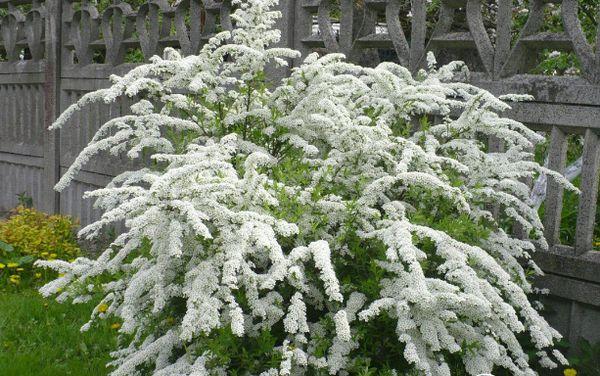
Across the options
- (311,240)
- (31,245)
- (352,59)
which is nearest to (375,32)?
(352,59)

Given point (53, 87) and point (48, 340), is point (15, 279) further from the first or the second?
point (53, 87)

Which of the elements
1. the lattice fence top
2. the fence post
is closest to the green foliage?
the fence post

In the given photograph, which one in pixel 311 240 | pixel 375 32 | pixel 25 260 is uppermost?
pixel 375 32

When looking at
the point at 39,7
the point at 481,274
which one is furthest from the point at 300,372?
the point at 39,7

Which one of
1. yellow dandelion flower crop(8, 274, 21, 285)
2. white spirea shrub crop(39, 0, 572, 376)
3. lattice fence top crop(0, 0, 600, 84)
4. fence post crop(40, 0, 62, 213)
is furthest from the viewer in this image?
fence post crop(40, 0, 62, 213)

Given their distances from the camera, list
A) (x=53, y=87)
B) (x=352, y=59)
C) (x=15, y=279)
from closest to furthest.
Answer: (x=352, y=59), (x=15, y=279), (x=53, y=87)

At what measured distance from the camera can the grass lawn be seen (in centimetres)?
431

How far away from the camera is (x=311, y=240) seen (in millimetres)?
3291

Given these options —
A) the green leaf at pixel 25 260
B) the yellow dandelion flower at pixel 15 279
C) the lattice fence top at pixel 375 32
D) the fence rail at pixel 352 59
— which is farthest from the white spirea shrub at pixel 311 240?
the green leaf at pixel 25 260

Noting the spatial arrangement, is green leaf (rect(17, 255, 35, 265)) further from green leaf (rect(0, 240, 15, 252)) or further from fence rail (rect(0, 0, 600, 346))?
fence rail (rect(0, 0, 600, 346))

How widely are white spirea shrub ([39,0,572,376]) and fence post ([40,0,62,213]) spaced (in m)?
4.20

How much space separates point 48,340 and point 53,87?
3907mm

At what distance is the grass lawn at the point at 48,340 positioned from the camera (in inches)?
170

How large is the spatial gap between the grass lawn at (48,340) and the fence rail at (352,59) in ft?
6.82
